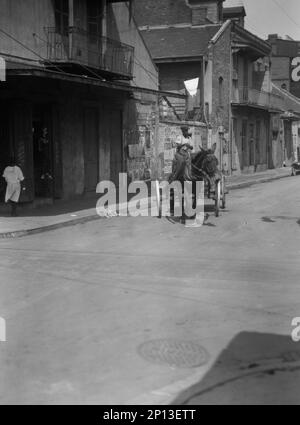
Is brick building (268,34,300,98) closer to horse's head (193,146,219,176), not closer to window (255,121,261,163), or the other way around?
window (255,121,261,163)

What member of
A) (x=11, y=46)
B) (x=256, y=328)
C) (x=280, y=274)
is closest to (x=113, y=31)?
(x=11, y=46)

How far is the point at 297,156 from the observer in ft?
161

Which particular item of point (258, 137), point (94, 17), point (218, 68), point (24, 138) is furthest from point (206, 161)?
point (258, 137)

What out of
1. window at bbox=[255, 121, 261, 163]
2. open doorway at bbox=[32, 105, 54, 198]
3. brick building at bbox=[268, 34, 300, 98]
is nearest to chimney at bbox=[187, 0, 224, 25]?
window at bbox=[255, 121, 261, 163]

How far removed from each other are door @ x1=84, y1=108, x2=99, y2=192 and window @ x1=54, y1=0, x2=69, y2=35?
2.77 metres

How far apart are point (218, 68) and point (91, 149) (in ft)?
42.2

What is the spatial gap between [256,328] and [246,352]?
726 millimetres

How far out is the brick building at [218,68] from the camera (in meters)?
30.2

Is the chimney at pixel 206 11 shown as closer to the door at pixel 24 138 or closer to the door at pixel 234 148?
the door at pixel 234 148

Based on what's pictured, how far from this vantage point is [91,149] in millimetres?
20641

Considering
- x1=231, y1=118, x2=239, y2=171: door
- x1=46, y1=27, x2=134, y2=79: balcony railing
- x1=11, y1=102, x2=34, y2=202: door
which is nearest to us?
x1=11, y1=102, x2=34, y2=202: door

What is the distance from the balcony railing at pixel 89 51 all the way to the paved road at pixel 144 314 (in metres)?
7.91

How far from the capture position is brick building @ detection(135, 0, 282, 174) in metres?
Answer: 30.2
